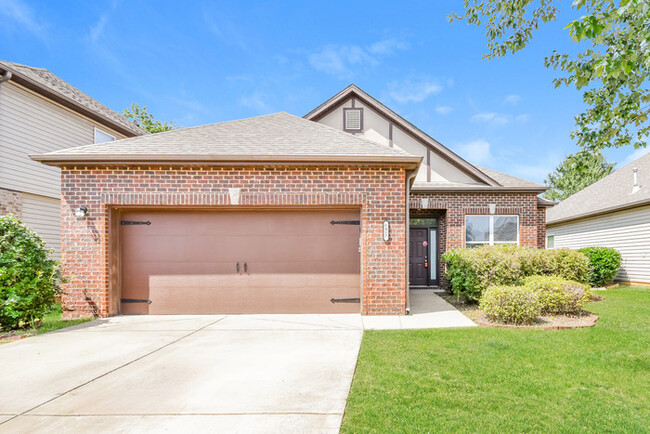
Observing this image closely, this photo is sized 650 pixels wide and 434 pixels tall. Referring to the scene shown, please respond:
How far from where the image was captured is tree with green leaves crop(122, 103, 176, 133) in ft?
101

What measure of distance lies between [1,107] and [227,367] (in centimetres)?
991

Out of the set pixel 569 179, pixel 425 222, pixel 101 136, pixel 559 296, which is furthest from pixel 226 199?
pixel 569 179

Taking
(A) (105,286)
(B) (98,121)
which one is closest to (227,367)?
(A) (105,286)

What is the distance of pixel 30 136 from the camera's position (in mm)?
9852

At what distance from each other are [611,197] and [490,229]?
282 inches

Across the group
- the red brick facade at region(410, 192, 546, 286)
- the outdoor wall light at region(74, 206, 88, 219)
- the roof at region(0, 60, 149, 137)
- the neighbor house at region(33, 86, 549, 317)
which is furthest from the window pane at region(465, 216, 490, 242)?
the roof at region(0, 60, 149, 137)

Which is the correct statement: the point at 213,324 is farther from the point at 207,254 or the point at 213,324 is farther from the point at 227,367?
the point at 227,367

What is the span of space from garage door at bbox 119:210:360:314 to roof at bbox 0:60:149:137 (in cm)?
549

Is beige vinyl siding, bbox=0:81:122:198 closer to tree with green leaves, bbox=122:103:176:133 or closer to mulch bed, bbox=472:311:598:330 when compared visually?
mulch bed, bbox=472:311:598:330

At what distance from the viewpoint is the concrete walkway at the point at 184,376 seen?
2996 millimetres

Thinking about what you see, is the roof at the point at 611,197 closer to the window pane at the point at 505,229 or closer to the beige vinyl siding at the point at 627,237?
the beige vinyl siding at the point at 627,237

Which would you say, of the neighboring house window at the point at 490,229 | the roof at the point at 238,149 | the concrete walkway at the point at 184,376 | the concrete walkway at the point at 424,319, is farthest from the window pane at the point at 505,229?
the concrete walkway at the point at 184,376

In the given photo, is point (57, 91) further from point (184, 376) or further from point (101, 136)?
point (184, 376)

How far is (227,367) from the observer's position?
13.9 ft
